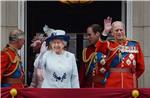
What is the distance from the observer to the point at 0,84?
777 cm

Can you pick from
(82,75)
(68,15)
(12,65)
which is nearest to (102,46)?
(82,75)

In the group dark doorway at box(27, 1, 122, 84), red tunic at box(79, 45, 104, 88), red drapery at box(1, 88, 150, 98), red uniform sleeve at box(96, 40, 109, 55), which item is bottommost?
red drapery at box(1, 88, 150, 98)

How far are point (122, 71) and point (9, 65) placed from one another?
1338 millimetres

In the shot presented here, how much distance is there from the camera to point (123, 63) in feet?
25.8

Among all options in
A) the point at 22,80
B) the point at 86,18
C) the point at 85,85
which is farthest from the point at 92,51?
the point at 86,18

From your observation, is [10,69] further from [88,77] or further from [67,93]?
[88,77]

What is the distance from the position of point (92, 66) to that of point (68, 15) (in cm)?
218

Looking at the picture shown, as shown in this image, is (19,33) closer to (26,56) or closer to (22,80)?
(22,80)

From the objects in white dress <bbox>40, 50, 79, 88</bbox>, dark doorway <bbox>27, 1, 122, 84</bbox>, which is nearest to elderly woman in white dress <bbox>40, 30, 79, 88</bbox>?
white dress <bbox>40, 50, 79, 88</bbox>

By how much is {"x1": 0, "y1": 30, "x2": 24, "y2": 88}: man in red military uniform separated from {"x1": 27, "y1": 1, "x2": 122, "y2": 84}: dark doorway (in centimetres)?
217

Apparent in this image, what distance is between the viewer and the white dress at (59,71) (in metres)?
7.57

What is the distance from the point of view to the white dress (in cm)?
757

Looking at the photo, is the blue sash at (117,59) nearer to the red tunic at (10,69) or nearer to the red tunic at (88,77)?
the red tunic at (88,77)

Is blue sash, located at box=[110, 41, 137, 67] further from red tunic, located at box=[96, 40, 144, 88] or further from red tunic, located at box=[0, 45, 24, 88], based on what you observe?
red tunic, located at box=[0, 45, 24, 88]
